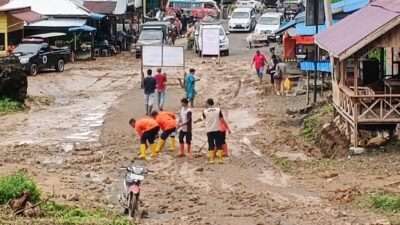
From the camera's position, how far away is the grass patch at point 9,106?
98.0 ft

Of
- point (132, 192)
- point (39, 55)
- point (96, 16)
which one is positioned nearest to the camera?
point (132, 192)

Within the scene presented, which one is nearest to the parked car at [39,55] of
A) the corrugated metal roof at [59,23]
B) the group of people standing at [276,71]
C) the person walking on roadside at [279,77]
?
the corrugated metal roof at [59,23]

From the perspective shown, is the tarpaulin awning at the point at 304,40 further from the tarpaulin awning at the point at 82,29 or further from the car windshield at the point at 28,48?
the tarpaulin awning at the point at 82,29

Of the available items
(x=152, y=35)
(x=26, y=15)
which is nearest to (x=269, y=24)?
(x=152, y=35)

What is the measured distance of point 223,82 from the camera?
124 ft

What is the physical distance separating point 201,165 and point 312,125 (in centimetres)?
559

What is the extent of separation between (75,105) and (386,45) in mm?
13995

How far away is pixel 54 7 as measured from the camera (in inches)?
2012

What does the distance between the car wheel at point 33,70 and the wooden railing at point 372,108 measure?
67.5ft

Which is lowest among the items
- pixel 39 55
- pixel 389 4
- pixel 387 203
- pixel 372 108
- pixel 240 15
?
pixel 387 203

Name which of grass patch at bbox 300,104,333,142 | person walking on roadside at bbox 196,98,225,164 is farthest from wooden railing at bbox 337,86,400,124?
person walking on roadside at bbox 196,98,225,164

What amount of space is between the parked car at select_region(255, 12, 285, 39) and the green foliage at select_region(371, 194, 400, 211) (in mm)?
36548

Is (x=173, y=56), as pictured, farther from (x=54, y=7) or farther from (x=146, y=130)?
(x=54, y=7)

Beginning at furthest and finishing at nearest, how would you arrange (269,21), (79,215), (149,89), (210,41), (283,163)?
(269,21) < (210,41) < (149,89) < (283,163) < (79,215)
